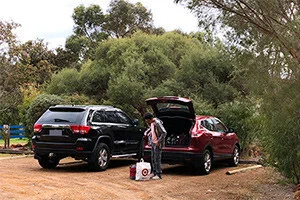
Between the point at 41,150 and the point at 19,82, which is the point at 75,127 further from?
the point at 19,82

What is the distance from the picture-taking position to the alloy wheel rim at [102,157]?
1270cm

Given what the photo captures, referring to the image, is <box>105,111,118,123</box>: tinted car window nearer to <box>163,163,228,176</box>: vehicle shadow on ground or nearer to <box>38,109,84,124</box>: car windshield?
<box>38,109,84,124</box>: car windshield

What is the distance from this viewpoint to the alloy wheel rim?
1270 centimetres

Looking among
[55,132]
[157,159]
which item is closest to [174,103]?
[157,159]

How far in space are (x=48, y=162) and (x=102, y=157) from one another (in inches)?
66.7

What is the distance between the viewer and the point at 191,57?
733 inches

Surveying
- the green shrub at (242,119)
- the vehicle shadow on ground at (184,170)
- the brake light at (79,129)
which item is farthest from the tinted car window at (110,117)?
the green shrub at (242,119)

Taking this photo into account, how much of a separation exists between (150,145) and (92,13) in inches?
1375

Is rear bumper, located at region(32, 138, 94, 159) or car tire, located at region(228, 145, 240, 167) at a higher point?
rear bumper, located at region(32, 138, 94, 159)

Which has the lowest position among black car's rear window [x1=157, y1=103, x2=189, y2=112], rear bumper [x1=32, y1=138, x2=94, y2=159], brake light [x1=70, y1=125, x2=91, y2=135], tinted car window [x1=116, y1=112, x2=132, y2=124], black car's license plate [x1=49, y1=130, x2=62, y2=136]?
rear bumper [x1=32, y1=138, x2=94, y2=159]

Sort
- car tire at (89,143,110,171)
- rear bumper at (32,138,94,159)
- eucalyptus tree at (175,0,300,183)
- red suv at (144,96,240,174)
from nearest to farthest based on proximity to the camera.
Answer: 1. eucalyptus tree at (175,0,300,183)
2. red suv at (144,96,240,174)
3. rear bumper at (32,138,94,159)
4. car tire at (89,143,110,171)

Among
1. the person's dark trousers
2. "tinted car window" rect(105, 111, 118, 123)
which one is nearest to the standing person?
the person's dark trousers

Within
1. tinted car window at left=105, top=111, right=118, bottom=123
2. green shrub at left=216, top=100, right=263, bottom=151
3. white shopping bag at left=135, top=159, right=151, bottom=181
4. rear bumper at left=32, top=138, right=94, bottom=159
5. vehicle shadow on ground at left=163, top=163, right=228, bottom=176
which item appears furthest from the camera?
green shrub at left=216, top=100, right=263, bottom=151

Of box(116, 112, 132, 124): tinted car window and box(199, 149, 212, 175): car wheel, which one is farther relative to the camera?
box(116, 112, 132, 124): tinted car window
